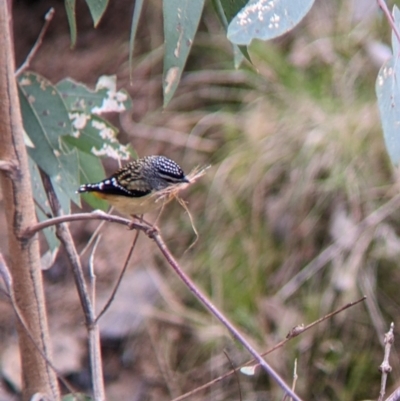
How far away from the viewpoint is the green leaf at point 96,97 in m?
1.85

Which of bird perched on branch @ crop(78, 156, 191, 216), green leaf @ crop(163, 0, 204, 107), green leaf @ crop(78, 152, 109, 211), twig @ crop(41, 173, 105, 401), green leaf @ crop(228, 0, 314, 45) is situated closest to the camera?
green leaf @ crop(228, 0, 314, 45)

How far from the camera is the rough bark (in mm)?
1232

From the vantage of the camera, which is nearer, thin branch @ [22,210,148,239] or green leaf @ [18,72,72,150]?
thin branch @ [22,210,148,239]

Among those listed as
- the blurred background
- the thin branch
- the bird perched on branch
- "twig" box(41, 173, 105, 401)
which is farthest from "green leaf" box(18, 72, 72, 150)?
the blurred background

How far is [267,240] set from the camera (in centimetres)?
330

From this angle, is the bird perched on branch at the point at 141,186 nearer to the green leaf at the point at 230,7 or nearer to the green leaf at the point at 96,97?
the green leaf at the point at 96,97

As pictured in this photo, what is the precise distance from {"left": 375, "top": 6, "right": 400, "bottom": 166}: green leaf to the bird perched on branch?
0.54 meters

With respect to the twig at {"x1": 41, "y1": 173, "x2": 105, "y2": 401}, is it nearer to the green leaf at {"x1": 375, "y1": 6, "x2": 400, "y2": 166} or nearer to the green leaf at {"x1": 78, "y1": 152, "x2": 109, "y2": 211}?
the green leaf at {"x1": 78, "y1": 152, "x2": 109, "y2": 211}

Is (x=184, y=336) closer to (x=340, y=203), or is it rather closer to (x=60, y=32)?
(x=340, y=203)

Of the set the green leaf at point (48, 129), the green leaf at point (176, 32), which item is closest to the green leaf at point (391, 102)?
the green leaf at point (176, 32)

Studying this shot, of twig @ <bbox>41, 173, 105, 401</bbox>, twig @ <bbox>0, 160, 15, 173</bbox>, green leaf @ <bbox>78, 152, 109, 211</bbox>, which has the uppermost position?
twig @ <bbox>0, 160, 15, 173</bbox>

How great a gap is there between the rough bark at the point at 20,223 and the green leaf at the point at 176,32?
0.83ft

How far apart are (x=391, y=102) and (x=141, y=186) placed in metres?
0.66

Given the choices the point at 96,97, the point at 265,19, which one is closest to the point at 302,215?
the point at 96,97
